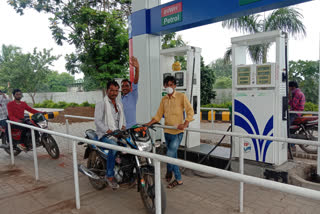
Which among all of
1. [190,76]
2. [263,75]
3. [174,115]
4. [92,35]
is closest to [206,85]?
[92,35]

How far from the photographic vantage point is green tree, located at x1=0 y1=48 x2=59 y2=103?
23062 mm

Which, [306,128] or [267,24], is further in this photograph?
[267,24]

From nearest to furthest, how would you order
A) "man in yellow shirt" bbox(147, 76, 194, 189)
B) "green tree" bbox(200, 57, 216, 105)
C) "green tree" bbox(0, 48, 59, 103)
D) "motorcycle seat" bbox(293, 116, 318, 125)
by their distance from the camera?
1. "man in yellow shirt" bbox(147, 76, 194, 189)
2. "motorcycle seat" bbox(293, 116, 318, 125)
3. "green tree" bbox(200, 57, 216, 105)
4. "green tree" bbox(0, 48, 59, 103)

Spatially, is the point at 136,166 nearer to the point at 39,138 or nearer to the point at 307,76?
the point at 39,138

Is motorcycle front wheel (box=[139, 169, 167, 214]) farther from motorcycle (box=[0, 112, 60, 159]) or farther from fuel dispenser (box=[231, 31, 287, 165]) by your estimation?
motorcycle (box=[0, 112, 60, 159])

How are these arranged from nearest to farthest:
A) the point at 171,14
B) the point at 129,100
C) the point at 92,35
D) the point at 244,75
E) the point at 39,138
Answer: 1. the point at 129,100
2. the point at 244,75
3. the point at 171,14
4. the point at 39,138
5. the point at 92,35

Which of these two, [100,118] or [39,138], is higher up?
[100,118]

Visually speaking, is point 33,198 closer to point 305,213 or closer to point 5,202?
point 5,202

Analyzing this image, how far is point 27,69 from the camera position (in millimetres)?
23172

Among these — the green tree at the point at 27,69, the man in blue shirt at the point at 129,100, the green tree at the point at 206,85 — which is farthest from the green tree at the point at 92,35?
the green tree at the point at 27,69

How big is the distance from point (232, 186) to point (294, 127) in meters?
2.76

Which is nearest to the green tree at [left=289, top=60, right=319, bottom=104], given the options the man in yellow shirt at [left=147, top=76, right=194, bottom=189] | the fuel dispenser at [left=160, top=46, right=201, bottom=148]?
the fuel dispenser at [left=160, top=46, right=201, bottom=148]

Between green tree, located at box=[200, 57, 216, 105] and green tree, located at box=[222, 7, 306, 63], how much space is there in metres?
2.65

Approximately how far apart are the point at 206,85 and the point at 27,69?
16.7m
